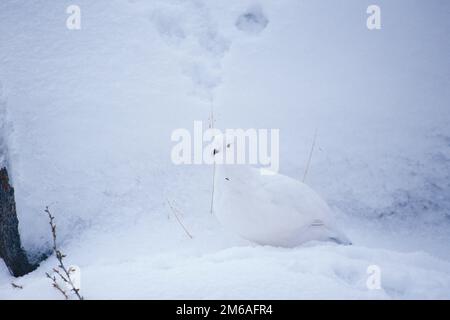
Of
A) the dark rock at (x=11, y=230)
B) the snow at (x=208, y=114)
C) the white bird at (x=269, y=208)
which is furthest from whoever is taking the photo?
the snow at (x=208, y=114)

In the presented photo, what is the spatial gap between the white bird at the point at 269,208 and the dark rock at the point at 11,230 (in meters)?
1.60

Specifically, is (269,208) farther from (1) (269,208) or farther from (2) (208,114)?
(2) (208,114)

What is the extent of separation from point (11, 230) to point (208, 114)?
6.81 ft

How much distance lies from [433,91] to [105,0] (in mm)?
4087

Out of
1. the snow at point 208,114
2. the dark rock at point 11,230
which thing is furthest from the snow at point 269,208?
the dark rock at point 11,230

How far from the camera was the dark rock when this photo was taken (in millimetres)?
2436

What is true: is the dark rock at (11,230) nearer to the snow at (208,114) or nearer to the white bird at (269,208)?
the snow at (208,114)

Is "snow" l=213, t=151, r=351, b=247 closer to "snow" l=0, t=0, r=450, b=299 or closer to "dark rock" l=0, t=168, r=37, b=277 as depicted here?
"snow" l=0, t=0, r=450, b=299

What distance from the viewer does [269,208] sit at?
6.91ft

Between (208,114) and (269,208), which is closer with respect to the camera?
(269,208)

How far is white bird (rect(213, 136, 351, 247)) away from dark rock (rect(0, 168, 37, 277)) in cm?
160

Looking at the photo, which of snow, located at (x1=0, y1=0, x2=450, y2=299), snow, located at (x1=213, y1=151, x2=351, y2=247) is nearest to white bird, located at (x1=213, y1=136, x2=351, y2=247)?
snow, located at (x1=213, y1=151, x2=351, y2=247)

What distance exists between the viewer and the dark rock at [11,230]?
7.99ft

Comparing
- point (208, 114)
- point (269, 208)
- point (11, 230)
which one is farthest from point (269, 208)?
point (11, 230)
